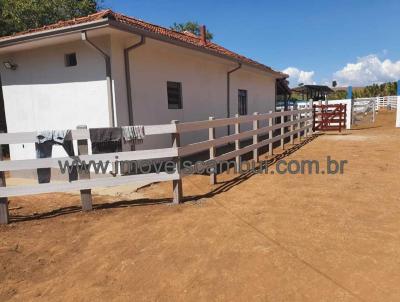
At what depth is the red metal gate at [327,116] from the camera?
54.2 ft

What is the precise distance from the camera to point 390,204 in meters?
4.92

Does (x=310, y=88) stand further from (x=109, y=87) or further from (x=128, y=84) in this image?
(x=109, y=87)

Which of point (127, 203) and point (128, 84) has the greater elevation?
point (128, 84)

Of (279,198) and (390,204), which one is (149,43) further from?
(390,204)

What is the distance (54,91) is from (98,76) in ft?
5.58

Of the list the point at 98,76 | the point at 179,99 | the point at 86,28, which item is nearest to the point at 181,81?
the point at 179,99

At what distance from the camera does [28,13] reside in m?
15.2

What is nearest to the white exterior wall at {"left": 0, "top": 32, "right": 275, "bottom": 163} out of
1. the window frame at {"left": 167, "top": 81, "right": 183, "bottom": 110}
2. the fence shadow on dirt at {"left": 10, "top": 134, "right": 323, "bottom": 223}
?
the window frame at {"left": 167, "top": 81, "right": 183, "bottom": 110}

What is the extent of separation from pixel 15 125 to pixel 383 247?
395 inches

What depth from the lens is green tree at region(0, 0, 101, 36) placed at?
48.7ft

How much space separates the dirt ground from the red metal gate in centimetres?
1095

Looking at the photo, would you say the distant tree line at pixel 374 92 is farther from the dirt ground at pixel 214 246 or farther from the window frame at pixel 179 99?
the dirt ground at pixel 214 246

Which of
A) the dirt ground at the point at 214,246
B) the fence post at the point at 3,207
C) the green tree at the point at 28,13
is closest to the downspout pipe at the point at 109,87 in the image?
the dirt ground at the point at 214,246

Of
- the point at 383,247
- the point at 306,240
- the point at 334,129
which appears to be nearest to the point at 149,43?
the point at 306,240
